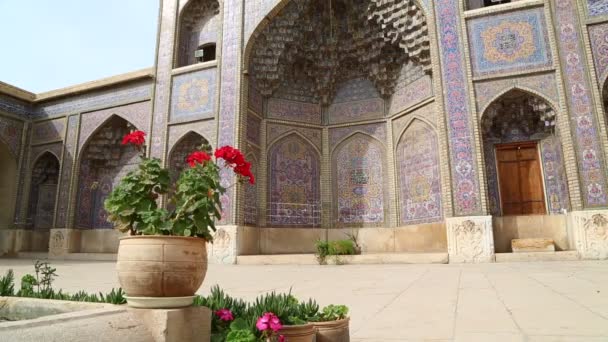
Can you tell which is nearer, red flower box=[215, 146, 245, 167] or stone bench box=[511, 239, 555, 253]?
red flower box=[215, 146, 245, 167]

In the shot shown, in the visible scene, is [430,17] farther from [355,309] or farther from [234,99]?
[355,309]

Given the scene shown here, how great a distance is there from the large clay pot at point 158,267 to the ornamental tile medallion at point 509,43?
328 inches

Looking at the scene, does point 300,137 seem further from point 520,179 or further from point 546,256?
point 546,256

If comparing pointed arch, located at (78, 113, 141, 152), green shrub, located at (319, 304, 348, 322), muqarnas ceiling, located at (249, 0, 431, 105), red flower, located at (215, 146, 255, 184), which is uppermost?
muqarnas ceiling, located at (249, 0, 431, 105)

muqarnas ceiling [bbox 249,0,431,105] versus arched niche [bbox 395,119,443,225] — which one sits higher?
muqarnas ceiling [bbox 249,0,431,105]

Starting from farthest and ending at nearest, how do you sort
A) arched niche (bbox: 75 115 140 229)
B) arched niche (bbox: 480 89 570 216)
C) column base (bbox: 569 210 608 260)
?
arched niche (bbox: 75 115 140 229) → arched niche (bbox: 480 89 570 216) → column base (bbox: 569 210 608 260)

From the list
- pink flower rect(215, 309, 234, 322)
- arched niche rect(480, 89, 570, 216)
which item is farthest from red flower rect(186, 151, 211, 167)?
arched niche rect(480, 89, 570, 216)

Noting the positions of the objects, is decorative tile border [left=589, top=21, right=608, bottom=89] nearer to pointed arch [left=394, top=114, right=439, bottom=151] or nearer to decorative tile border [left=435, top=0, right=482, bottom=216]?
decorative tile border [left=435, top=0, right=482, bottom=216]

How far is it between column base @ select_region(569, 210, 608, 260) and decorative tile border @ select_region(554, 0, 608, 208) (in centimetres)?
21

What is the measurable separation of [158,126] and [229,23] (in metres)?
3.46

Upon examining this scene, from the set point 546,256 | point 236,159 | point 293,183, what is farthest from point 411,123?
point 236,159

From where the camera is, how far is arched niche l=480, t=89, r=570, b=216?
28.4 feet

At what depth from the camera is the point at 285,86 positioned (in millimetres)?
11875

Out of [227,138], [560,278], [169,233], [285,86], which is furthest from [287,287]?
[285,86]
